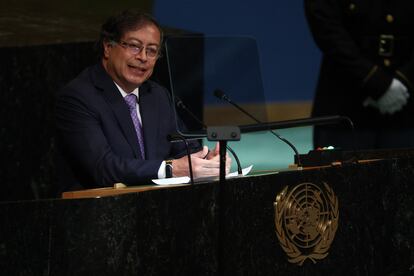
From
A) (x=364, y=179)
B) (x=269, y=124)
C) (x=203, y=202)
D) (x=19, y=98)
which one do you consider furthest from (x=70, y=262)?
(x=19, y=98)

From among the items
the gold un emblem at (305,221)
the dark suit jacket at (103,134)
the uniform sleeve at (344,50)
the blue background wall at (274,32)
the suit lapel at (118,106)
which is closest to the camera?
the gold un emblem at (305,221)

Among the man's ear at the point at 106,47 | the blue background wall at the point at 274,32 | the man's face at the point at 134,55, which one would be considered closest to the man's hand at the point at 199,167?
the man's face at the point at 134,55

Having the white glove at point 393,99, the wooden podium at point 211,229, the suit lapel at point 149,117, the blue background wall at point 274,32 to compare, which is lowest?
the wooden podium at point 211,229

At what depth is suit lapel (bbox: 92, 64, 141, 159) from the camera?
172 inches

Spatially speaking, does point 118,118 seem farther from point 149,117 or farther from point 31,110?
point 31,110

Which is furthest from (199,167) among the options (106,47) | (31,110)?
(31,110)

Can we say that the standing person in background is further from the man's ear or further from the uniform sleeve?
the man's ear

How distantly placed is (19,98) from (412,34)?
1.89m

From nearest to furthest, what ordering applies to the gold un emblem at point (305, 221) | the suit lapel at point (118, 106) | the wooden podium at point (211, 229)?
1. the wooden podium at point (211, 229)
2. the gold un emblem at point (305, 221)
3. the suit lapel at point (118, 106)

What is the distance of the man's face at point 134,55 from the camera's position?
14.4 feet

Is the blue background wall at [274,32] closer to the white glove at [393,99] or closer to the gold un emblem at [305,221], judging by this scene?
the white glove at [393,99]

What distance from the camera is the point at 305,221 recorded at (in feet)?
12.4

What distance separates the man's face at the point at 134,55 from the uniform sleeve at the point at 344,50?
4.15ft

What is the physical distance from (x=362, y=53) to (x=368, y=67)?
0.33ft
